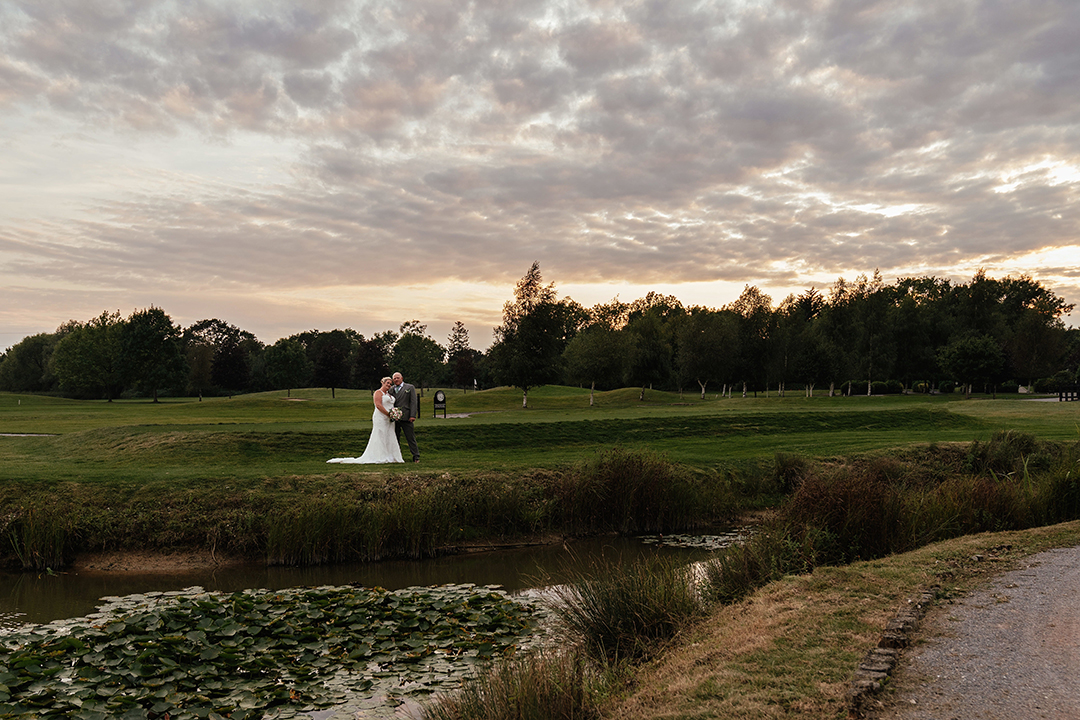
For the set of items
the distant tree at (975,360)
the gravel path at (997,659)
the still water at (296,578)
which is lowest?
the still water at (296,578)

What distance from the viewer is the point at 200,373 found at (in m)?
89.9

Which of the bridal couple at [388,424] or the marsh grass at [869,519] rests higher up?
the bridal couple at [388,424]

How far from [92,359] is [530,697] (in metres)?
88.1

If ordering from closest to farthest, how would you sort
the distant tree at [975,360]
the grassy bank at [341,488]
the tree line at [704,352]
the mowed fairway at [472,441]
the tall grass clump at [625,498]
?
the grassy bank at [341,488], the tall grass clump at [625,498], the mowed fairway at [472,441], the tree line at [704,352], the distant tree at [975,360]

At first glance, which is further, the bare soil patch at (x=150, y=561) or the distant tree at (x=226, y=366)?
the distant tree at (x=226, y=366)

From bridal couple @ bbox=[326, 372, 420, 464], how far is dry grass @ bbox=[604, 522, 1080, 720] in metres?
12.5

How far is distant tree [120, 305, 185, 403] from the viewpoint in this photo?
74625mm

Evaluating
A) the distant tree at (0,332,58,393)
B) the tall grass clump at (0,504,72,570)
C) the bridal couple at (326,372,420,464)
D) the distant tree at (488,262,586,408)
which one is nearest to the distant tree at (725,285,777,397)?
the distant tree at (488,262,586,408)

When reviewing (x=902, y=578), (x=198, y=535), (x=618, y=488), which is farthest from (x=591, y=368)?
(x=902, y=578)

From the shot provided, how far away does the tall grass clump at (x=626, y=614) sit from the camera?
26.2 feet

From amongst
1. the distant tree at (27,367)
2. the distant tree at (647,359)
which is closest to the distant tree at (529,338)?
the distant tree at (647,359)

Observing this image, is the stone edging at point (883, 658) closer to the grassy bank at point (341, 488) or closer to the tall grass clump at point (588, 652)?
the tall grass clump at point (588, 652)

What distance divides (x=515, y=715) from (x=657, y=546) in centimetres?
1006

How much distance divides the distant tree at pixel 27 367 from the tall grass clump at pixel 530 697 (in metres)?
118
